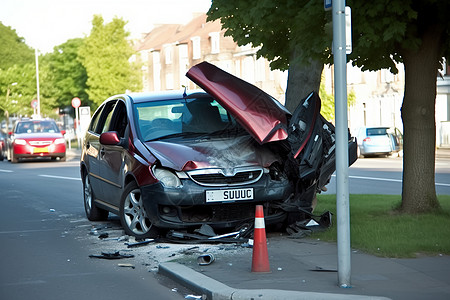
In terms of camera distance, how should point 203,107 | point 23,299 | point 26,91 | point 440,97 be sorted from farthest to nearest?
point 26,91 → point 440,97 → point 203,107 → point 23,299

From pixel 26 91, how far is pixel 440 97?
164ft

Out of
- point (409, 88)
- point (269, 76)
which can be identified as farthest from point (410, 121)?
point (269, 76)

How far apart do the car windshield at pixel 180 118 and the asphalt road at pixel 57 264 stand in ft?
5.31

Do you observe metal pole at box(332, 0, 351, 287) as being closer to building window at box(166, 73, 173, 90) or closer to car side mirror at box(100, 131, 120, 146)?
car side mirror at box(100, 131, 120, 146)

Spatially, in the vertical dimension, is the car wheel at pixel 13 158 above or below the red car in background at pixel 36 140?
below

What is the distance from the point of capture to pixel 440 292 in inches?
260

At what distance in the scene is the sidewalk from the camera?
6562 millimetres

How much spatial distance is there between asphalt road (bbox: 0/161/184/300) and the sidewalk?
0.33 metres

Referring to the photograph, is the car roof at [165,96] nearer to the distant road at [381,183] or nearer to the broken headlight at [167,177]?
the broken headlight at [167,177]

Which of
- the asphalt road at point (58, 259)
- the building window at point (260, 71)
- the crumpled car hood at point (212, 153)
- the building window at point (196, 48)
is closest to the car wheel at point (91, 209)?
the asphalt road at point (58, 259)

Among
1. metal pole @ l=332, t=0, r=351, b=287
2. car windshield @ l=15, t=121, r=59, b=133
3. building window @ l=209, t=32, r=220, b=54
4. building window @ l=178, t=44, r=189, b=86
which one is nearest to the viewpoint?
metal pole @ l=332, t=0, r=351, b=287

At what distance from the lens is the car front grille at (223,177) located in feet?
31.1

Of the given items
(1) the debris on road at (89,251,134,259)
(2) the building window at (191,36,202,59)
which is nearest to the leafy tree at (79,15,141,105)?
(2) the building window at (191,36,202,59)

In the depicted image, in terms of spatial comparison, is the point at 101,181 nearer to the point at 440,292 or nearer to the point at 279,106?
the point at 279,106
